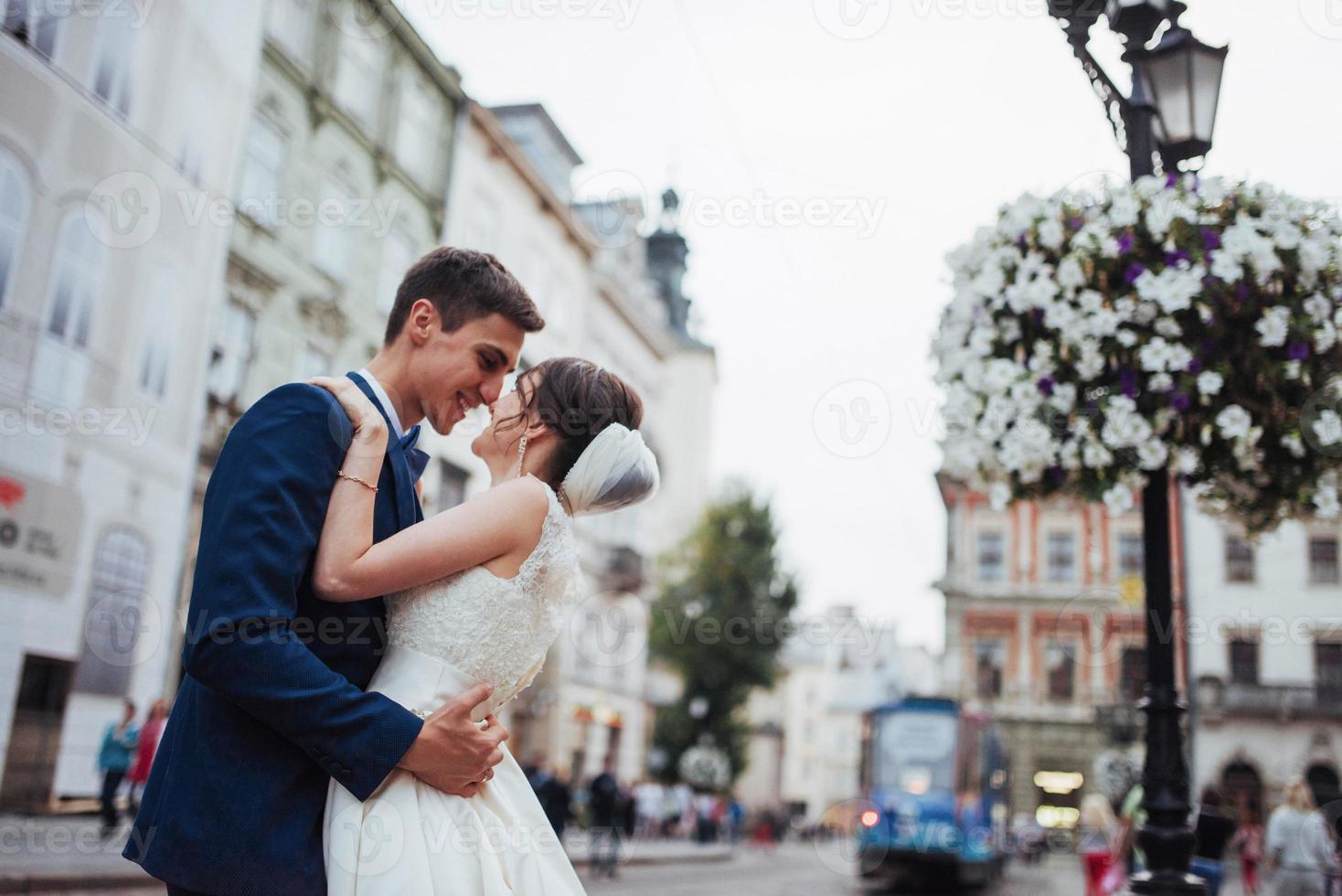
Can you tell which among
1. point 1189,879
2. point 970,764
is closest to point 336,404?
point 1189,879

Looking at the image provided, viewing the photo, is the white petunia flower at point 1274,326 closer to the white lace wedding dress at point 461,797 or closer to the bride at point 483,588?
the bride at point 483,588

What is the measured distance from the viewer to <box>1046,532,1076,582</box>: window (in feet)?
156

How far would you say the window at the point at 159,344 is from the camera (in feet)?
51.8

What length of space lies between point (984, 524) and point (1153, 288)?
45.0 m

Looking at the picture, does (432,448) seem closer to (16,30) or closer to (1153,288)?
(16,30)

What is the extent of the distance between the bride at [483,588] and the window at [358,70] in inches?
823

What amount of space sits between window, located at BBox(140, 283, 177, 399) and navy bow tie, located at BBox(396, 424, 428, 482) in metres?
14.6

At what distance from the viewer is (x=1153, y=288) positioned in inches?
191

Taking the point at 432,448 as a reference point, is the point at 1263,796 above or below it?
below

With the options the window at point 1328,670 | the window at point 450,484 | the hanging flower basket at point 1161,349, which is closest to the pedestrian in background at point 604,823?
the window at point 450,484

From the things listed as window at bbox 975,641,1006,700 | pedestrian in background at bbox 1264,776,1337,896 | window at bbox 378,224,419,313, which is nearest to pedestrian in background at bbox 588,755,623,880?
window at bbox 378,224,419,313

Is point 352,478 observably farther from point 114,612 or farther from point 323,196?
point 323,196

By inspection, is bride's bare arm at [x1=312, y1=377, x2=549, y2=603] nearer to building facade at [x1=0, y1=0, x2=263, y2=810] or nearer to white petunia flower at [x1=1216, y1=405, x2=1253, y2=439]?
white petunia flower at [x1=1216, y1=405, x2=1253, y2=439]

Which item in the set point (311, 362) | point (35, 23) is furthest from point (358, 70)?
point (35, 23)
